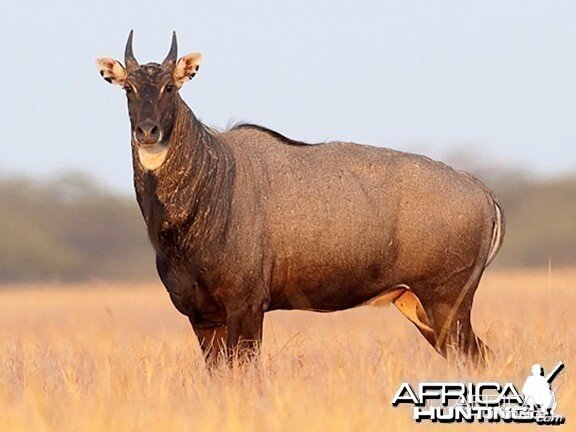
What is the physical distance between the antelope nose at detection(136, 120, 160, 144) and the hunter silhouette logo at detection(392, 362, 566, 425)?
2694mm

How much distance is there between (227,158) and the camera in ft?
35.0

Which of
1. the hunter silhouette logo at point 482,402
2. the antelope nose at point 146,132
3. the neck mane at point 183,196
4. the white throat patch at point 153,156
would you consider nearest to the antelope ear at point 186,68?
the neck mane at point 183,196

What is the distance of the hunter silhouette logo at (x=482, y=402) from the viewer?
768 cm

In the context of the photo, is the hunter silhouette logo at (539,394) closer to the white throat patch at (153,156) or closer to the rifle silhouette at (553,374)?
the rifle silhouette at (553,374)

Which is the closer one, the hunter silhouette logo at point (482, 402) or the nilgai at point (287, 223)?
the hunter silhouette logo at point (482, 402)

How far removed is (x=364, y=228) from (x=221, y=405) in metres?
3.39

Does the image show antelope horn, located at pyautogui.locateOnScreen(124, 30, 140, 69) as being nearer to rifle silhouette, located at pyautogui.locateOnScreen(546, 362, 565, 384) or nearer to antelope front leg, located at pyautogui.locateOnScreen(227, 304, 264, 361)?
antelope front leg, located at pyautogui.locateOnScreen(227, 304, 264, 361)

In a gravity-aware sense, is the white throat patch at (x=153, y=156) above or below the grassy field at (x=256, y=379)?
above

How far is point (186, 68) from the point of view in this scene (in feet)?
33.9

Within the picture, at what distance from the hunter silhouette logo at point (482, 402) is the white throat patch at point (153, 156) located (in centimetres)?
292

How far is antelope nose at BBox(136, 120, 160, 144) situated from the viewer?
31.4 ft

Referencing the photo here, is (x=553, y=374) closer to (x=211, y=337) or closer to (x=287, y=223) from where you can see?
(x=287, y=223)

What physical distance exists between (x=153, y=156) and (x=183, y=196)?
1.32 feet

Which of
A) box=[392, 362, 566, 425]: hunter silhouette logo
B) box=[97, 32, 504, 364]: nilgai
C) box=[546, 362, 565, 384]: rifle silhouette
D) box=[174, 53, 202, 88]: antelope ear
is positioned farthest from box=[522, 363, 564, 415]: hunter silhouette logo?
box=[174, 53, 202, 88]: antelope ear
